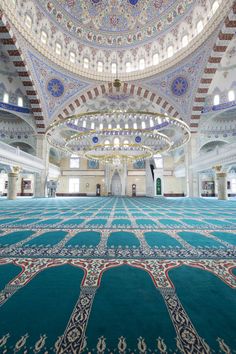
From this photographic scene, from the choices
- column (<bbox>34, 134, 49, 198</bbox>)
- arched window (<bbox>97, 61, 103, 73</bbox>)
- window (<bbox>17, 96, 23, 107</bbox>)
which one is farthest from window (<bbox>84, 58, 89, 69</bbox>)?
column (<bbox>34, 134, 49, 198</bbox>)

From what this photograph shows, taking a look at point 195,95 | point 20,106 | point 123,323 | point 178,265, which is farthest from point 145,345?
point 20,106

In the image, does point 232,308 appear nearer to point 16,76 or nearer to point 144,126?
point 16,76

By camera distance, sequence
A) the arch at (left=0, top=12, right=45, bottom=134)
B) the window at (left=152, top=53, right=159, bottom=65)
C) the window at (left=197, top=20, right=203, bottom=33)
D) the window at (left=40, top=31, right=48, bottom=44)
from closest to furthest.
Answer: the arch at (left=0, top=12, right=45, bottom=134)
the window at (left=197, top=20, right=203, bottom=33)
the window at (left=40, top=31, right=48, bottom=44)
the window at (left=152, top=53, right=159, bottom=65)

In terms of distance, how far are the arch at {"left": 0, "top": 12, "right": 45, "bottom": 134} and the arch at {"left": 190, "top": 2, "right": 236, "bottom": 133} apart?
9352 mm

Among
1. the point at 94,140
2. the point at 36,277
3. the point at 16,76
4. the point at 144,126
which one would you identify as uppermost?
the point at 16,76

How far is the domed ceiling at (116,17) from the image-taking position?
9.90 metres

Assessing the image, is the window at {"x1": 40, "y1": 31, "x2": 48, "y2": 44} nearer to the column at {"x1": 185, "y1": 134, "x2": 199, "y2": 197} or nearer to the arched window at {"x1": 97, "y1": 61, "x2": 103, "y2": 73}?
the arched window at {"x1": 97, "y1": 61, "x2": 103, "y2": 73}

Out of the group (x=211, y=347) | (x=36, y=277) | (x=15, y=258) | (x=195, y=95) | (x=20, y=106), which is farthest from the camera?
(x=20, y=106)

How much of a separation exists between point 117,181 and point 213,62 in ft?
38.4

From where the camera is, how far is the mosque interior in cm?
79

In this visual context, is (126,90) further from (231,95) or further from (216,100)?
(231,95)

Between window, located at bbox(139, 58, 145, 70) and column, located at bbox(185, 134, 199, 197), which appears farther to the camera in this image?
window, located at bbox(139, 58, 145, 70)

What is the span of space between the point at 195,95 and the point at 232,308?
1146cm

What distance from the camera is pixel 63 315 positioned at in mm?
815
